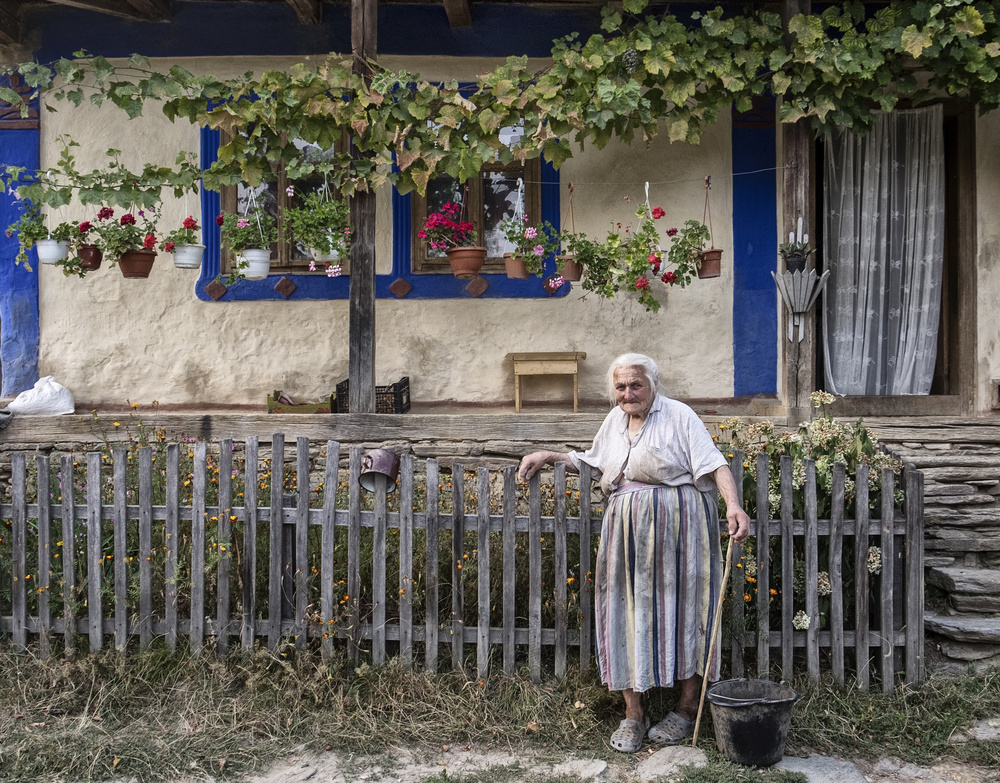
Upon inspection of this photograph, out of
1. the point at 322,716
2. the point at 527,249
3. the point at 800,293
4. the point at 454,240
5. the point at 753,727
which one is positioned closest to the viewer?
the point at 753,727

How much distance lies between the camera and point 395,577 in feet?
14.3

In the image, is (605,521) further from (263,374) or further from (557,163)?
(263,374)

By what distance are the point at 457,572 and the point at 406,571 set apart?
0.24 m

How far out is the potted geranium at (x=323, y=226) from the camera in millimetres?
5914

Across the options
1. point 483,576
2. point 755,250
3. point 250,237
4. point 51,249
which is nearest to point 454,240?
point 250,237

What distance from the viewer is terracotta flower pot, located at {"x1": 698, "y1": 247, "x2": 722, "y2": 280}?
20.0 feet

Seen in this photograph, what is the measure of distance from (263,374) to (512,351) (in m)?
1.95

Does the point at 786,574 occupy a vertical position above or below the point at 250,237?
below

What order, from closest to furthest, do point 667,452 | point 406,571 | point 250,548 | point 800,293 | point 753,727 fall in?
point 753,727 < point 667,452 < point 406,571 < point 250,548 < point 800,293

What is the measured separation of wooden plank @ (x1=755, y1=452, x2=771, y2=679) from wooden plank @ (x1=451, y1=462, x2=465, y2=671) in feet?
4.41

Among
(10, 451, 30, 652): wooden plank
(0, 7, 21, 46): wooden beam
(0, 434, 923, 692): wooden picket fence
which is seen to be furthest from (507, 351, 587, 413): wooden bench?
(0, 7, 21, 46): wooden beam

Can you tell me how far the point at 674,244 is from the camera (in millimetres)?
6078

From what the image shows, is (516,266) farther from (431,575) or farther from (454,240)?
(431,575)

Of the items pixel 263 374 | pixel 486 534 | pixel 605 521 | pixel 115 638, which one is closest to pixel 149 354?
pixel 263 374
